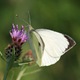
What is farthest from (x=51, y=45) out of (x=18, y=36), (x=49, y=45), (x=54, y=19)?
(x=54, y=19)

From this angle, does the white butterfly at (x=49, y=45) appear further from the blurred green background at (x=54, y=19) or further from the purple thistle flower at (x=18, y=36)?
the blurred green background at (x=54, y=19)

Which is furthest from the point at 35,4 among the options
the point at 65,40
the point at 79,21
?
the point at 65,40

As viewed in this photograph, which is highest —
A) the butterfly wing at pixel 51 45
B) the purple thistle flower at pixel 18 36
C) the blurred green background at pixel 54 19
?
the purple thistle flower at pixel 18 36

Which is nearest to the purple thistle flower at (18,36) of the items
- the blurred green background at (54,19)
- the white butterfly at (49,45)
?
the white butterfly at (49,45)

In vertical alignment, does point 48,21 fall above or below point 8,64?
below

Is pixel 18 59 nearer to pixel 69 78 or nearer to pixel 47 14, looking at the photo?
pixel 69 78
